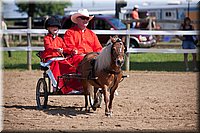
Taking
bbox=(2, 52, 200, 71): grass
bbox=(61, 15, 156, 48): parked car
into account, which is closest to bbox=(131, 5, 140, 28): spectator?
bbox=(61, 15, 156, 48): parked car

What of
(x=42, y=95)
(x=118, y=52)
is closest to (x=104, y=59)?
(x=118, y=52)

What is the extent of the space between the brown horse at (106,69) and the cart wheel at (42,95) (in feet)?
2.44

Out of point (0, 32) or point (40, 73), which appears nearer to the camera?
point (40, 73)

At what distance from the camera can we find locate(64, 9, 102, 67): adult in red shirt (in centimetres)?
877

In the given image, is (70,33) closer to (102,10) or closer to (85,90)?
(85,90)

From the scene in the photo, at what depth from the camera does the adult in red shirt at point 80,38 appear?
8766 millimetres

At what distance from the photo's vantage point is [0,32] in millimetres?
16156

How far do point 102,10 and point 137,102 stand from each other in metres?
23.7

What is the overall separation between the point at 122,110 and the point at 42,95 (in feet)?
4.81

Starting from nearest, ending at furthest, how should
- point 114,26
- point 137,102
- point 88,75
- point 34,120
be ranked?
1. point 34,120
2. point 88,75
3. point 137,102
4. point 114,26

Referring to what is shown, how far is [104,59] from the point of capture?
8016 mm

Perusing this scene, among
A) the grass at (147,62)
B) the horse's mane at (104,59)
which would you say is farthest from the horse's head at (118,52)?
the grass at (147,62)

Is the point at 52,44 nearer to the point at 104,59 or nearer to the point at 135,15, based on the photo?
the point at 104,59

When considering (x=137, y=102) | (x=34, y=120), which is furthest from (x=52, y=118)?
(x=137, y=102)
